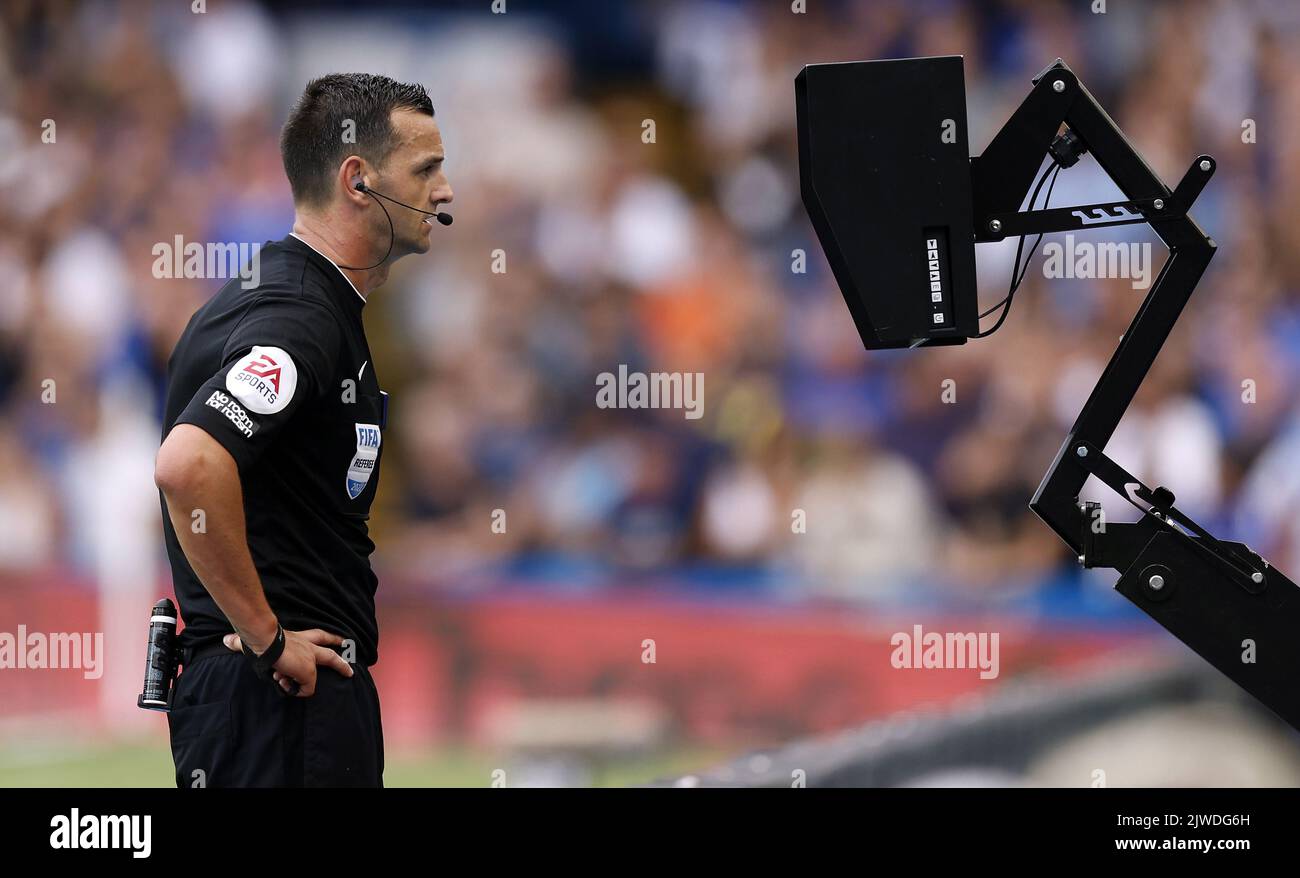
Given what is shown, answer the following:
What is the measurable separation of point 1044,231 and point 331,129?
1.55 meters

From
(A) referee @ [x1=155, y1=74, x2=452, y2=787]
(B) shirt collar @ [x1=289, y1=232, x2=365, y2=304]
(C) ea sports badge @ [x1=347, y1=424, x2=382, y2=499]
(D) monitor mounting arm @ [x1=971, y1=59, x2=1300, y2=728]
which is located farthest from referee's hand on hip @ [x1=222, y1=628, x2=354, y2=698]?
(D) monitor mounting arm @ [x1=971, y1=59, x2=1300, y2=728]

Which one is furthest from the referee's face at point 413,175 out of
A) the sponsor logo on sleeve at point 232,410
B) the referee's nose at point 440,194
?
the sponsor logo on sleeve at point 232,410

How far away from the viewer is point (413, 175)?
313 cm

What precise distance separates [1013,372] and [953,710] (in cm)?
140

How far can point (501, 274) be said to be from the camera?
229 inches

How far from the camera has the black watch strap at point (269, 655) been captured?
2738 mm

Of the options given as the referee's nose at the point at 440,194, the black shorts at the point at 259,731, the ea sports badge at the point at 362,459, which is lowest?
the black shorts at the point at 259,731

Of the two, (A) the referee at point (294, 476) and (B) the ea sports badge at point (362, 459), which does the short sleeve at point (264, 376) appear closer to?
(A) the referee at point (294, 476)

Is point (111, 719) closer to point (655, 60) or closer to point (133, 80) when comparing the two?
point (133, 80)

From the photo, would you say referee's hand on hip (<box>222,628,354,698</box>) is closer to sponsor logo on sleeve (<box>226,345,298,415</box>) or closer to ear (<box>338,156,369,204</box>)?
sponsor logo on sleeve (<box>226,345,298,415</box>)

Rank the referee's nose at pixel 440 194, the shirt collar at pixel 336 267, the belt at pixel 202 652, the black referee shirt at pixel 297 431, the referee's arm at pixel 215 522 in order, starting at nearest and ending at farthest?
the referee's arm at pixel 215 522 → the black referee shirt at pixel 297 431 → the belt at pixel 202 652 → the shirt collar at pixel 336 267 → the referee's nose at pixel 440 194

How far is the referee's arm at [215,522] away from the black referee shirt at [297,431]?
0.19 ft

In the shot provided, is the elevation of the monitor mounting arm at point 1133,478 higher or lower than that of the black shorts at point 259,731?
higher

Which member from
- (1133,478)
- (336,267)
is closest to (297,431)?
(336,267)
